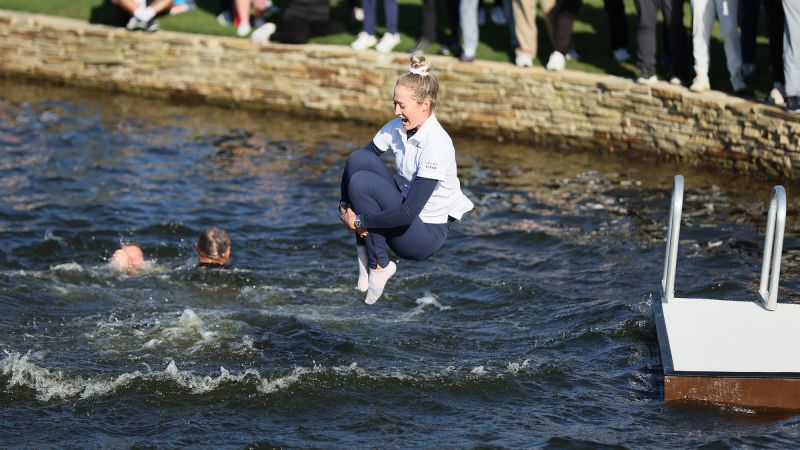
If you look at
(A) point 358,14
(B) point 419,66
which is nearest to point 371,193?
(B) point 419,66

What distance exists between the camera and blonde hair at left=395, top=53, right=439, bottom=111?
8.59 m

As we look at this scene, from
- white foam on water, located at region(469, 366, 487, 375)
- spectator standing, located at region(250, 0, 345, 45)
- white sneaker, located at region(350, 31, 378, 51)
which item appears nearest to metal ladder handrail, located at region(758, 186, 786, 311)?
white foam on water, located at region(469, 366, 487, 375)

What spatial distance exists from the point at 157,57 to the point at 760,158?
10813 millimetres

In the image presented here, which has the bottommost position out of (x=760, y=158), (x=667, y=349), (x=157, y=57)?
(x=667, y=349)

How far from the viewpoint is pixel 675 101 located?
56.3ft

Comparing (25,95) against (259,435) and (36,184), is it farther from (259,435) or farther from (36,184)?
(259,435)

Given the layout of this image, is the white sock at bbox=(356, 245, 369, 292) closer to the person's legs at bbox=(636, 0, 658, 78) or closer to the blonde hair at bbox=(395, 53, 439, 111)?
the blonde hair at bbox=(395, 53, 439, 111)

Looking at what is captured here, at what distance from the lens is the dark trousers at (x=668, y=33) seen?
55.7ft

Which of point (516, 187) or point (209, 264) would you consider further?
point (516, 187)

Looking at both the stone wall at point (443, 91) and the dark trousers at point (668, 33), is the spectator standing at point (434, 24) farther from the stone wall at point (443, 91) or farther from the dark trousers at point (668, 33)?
the dark trousers at point (668, 33)

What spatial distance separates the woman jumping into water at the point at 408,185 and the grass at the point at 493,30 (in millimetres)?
9012

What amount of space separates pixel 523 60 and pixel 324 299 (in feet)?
22.9

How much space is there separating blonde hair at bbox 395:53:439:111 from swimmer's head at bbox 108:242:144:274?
6.06m

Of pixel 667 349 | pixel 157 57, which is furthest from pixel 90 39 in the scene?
pixel 667 349
